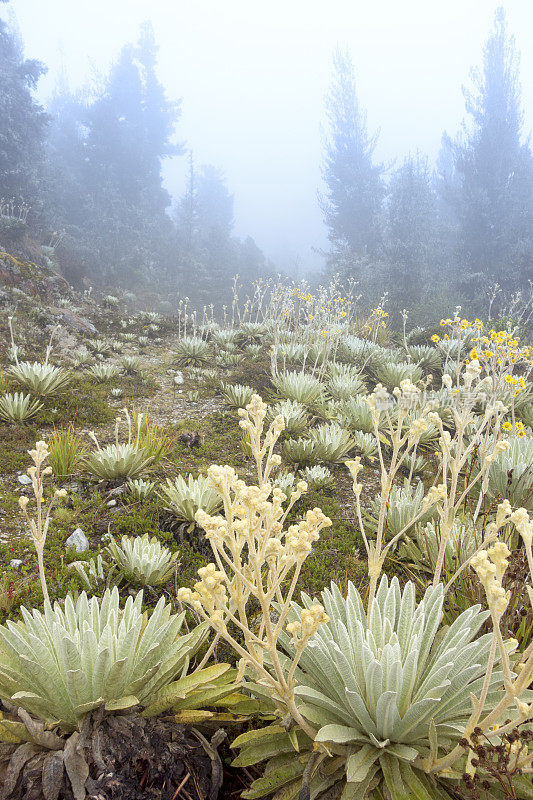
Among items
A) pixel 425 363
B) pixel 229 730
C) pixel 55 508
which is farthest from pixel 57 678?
pixel 425 363

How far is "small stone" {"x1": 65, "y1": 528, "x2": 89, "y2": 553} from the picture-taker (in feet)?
8.80

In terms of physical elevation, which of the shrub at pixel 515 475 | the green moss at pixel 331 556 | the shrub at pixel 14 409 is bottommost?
the green moss at pixel 331 556

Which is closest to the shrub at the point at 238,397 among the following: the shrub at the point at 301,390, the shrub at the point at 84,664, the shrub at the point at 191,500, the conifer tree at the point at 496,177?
the shrub at the point at 301,390

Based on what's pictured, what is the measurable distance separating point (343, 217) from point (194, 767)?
107 ft

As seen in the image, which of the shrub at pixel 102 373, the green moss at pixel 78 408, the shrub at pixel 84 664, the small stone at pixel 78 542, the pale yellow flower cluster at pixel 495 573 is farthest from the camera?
the shrub at pixel 102 373

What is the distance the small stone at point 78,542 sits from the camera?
268 centimetres

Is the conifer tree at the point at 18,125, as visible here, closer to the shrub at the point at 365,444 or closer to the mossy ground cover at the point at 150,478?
the mossy ground cover at the point at 150,478

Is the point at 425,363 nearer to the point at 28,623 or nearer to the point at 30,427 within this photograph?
the point at 30,427

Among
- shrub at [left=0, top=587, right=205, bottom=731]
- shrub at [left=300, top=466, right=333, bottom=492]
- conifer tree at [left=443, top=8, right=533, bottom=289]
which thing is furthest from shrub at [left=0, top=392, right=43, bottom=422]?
conifer tree at [left=443, top=8, right=533, bottom=289]

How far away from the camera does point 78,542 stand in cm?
271

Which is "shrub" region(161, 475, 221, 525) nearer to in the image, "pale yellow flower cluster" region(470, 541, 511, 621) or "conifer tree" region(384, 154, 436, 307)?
"pale yellow flower cluster" region(470, 541, 511, 621)

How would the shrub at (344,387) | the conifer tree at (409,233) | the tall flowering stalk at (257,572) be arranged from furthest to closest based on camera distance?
the conifer tree at (409,233)
the shrub at (344,387)
the tall flowering stalk at (257,572)

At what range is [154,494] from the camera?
342 cm

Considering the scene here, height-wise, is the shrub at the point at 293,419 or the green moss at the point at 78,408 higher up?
the shrub at the point at 293,419
